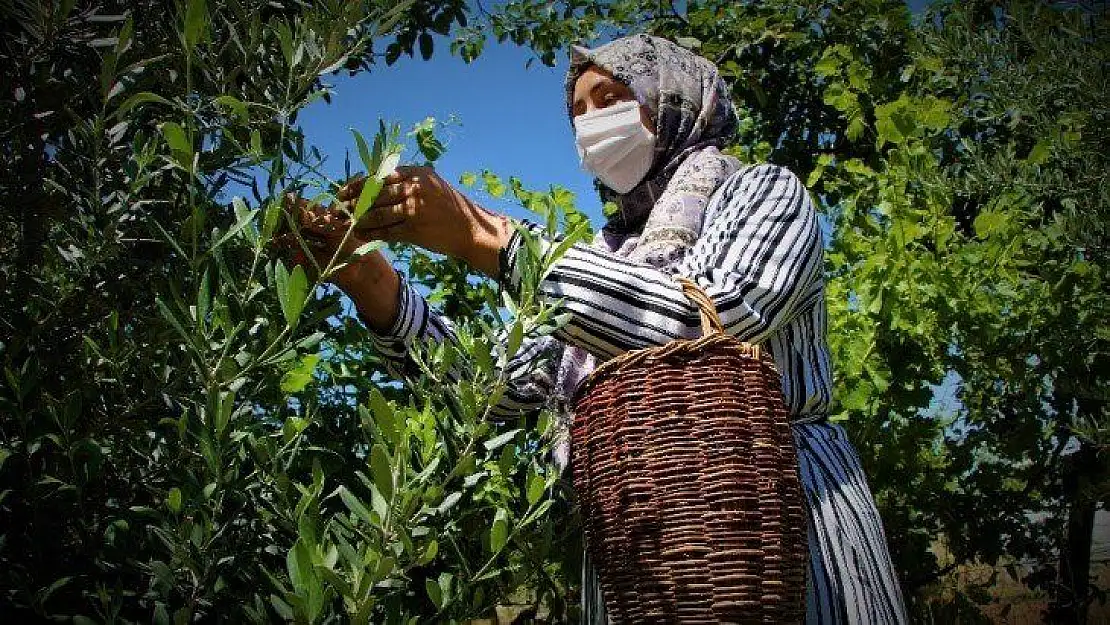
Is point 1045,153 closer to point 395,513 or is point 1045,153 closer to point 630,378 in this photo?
Answer: point 630,378

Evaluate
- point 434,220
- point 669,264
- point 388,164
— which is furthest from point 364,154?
point 669,264

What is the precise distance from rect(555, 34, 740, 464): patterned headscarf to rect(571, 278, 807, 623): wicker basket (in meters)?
0.42

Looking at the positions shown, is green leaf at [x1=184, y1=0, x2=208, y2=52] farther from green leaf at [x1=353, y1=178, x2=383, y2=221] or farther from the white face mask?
the white face mask

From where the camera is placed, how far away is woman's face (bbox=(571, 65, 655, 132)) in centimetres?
173

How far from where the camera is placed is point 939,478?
10.2 feet

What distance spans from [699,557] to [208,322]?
602mm

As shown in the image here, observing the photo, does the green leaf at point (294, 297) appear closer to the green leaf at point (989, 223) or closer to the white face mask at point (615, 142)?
the white face mask at point (615, 142)

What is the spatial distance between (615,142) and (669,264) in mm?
406

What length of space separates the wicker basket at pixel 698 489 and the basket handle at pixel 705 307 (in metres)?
0.02

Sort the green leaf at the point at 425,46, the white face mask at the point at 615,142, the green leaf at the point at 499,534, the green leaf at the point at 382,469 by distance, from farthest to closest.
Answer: the green leaf at the point at 425,46, the white face mask at the point at 615,142, the green leaf at the point at 499,534, the green leaf at the point at 382,469

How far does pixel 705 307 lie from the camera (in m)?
1.15

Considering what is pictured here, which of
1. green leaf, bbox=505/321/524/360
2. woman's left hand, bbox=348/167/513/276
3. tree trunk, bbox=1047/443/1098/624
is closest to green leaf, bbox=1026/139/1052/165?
tree trunk, bbox=1047/443/1098/624

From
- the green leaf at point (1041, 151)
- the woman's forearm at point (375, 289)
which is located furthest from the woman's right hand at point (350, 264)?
the green leaf at point (1041, 151)

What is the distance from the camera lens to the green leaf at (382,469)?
0.67m
